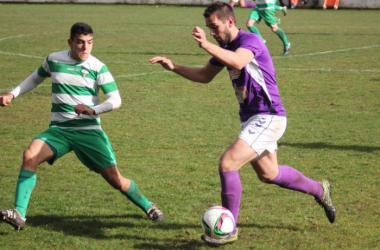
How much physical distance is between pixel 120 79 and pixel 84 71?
8965 mm

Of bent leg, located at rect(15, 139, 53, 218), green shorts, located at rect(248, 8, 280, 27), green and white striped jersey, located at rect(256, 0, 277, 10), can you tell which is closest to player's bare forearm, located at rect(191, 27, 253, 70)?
bent leg, located at rect(15, 139, 53, 218)

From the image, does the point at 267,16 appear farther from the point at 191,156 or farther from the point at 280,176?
the point at 280,176

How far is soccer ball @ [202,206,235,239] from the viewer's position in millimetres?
5684

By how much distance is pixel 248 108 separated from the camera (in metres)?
6.19

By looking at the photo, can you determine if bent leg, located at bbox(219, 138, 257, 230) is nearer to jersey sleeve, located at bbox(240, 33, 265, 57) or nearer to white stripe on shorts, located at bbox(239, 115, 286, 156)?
white stripe on shorts, located at bbox(239, 115, 286, 156)

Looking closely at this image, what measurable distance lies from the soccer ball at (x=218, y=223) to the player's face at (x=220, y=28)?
1.35 m

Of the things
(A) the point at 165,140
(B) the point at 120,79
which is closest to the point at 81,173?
(A) the point at 165,140

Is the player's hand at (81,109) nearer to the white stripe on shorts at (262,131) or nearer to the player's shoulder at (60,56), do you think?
the player's shoulder at (60,56)

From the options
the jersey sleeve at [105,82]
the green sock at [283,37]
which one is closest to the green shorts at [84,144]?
the jersey sleeve at [105,82]

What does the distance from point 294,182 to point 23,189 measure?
7.44 ft

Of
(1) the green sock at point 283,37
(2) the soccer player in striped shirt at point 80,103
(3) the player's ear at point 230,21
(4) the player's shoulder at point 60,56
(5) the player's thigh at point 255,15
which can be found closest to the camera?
(3) the player's ear at point 230,21

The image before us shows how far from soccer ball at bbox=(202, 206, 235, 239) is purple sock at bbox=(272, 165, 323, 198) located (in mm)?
730

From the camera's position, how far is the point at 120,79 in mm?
15422

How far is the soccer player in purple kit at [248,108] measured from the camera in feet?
19.1
